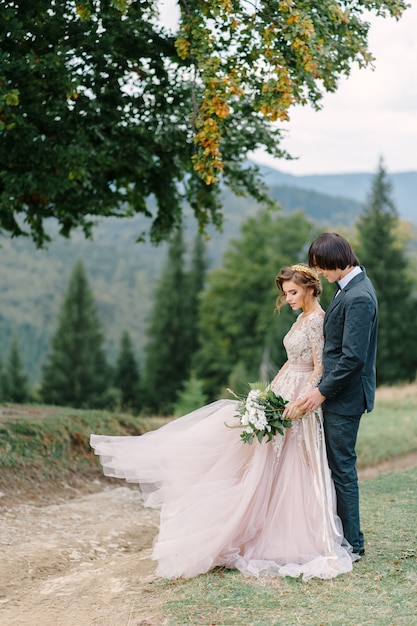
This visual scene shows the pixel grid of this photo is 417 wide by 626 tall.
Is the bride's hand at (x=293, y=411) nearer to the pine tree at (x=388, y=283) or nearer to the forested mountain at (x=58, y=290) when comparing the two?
the pine tree at (x=388, y=283)

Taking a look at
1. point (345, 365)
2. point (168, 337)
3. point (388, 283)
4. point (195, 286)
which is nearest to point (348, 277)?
point (345, 365)

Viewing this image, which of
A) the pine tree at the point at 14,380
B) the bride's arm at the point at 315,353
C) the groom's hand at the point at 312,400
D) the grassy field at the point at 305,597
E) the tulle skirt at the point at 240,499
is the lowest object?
the pine tree at the point at 14,380

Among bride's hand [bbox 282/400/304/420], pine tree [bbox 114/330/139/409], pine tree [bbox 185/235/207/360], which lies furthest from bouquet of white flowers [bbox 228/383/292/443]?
pine tree [bbox 114/330/139/409]

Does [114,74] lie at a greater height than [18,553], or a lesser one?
greater

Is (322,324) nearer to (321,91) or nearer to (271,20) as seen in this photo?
(271,20)

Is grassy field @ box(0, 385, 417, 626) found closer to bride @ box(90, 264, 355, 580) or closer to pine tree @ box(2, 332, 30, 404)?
bride @ box(90, 264, 355, 580)

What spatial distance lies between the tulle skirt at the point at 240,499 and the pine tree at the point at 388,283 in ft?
142

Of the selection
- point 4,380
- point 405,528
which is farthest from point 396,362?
point 405,528

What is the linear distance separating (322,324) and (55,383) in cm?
5635

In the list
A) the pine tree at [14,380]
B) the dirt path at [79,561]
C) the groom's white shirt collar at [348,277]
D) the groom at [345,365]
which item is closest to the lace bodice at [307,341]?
the groom at [345,365]

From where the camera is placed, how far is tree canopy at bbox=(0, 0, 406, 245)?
9.40m

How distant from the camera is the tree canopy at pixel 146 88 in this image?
30.8 ft

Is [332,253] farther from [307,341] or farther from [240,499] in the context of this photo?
[240,499]

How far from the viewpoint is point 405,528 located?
24.0 ft
